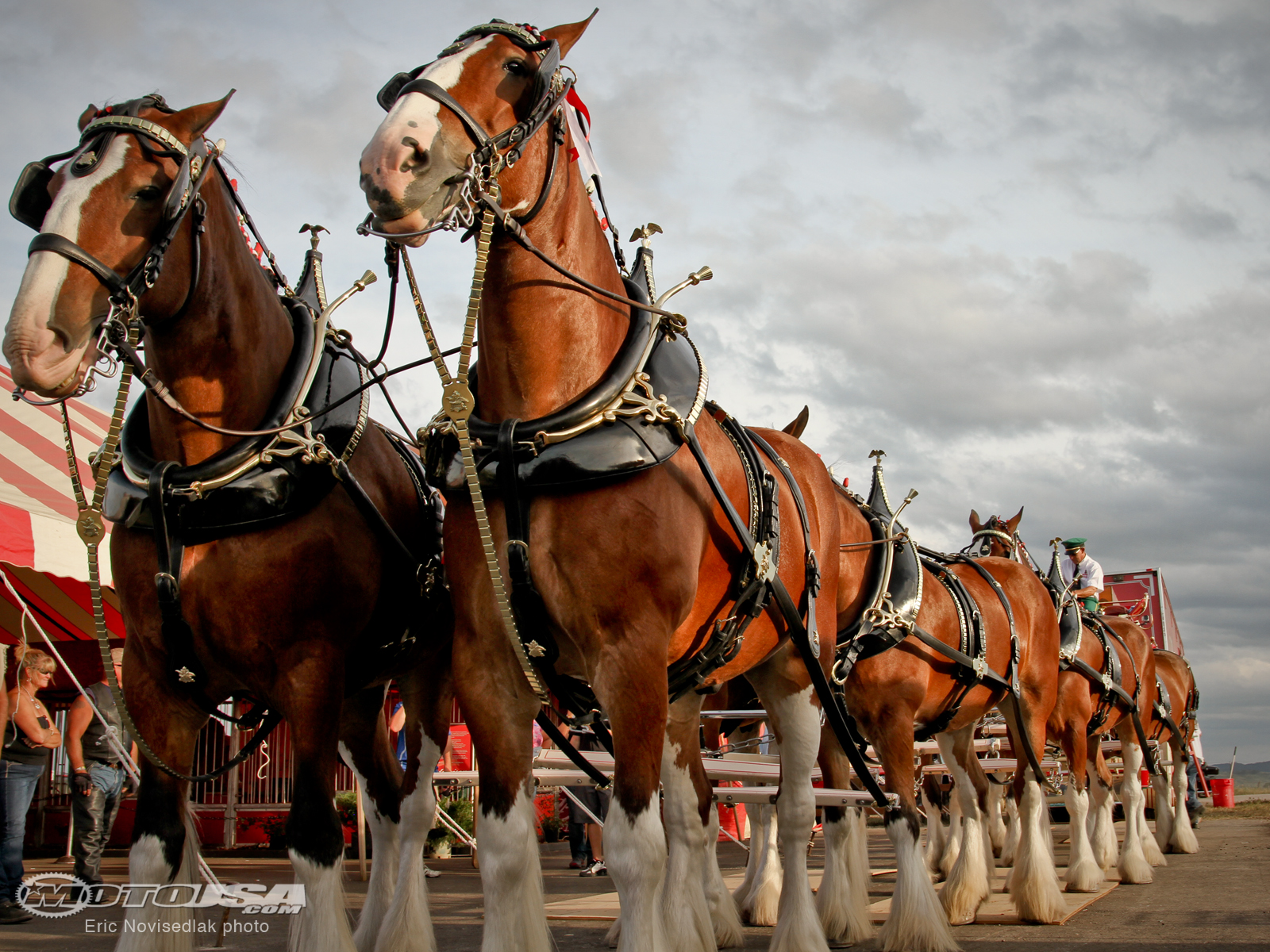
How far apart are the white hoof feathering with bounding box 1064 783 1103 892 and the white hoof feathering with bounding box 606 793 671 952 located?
614cm

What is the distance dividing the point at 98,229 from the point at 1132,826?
356 inches

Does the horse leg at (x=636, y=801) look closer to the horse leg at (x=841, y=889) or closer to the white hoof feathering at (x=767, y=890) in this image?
the horse leg at (x=841, y=889)

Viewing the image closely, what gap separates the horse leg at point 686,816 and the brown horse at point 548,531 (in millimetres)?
1106

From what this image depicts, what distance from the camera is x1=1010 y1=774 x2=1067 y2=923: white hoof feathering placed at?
6352mm

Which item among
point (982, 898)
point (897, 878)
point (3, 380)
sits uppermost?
point (3, 380)

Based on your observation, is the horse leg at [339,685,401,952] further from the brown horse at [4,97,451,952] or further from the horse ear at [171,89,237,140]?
the horse ear at [171,89,237,140]

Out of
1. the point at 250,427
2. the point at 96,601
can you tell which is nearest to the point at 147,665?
the point at 96,601

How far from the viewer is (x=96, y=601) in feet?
11.6

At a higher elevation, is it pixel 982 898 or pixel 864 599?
pixel 864 599

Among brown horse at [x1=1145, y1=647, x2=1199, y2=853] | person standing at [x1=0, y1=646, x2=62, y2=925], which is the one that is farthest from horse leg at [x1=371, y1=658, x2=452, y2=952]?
brown horse at [x1=1145, y1=647, x2=1199, y2=853]

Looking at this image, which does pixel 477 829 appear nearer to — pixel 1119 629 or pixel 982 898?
pixel 982 898

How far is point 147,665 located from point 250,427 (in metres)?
0.83

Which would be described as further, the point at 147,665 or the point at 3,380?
the point at 3,380

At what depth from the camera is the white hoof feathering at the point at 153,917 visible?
11.0 feet
